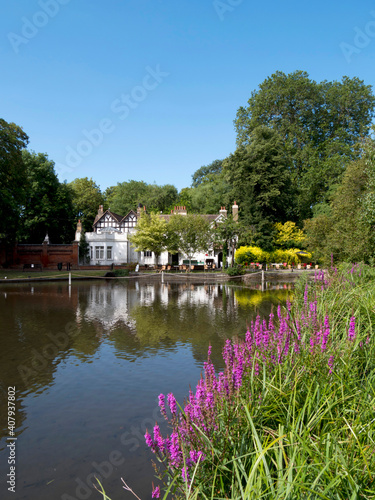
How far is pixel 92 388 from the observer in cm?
708

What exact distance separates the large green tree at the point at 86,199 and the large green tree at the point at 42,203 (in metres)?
7.07

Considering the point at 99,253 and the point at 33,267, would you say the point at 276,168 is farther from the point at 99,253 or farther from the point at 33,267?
the point at 33,267

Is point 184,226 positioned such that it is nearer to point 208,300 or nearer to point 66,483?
point 208,300

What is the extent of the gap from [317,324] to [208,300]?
14678mm

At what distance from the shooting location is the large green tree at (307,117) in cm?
5300

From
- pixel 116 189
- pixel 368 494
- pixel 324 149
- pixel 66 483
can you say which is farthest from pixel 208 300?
pixel 116 189

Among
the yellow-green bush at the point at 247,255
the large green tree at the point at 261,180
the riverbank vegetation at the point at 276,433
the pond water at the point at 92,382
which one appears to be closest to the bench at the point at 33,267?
the yellow-green bush at the point at 247,255

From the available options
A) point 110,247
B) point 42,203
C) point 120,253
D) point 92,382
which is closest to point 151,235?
point 120,253

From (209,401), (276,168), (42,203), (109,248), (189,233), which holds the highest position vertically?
(276,168)

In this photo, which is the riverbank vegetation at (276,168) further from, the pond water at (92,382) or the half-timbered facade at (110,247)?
the pond water at (92,382)

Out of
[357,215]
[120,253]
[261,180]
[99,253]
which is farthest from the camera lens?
[120,253]

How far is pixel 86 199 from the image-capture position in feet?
209

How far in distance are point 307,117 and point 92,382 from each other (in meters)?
56.1

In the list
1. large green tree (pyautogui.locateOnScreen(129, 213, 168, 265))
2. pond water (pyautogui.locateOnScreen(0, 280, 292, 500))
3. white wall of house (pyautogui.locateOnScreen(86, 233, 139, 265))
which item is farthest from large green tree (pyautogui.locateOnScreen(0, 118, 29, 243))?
pond water (pyautogui.locateOnScreen(0, 280, 292, 500))
